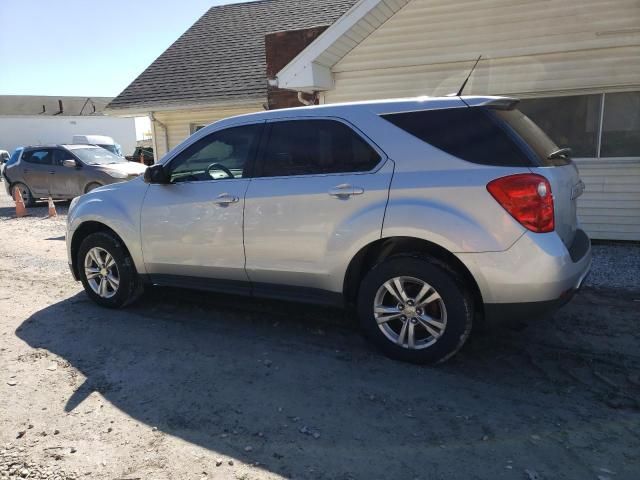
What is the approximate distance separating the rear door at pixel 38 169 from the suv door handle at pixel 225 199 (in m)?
11.5

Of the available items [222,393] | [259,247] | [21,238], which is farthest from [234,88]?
[222,393]

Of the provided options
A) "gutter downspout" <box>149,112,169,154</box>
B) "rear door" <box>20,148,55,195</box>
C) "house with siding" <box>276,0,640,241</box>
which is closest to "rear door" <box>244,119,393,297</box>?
"house with siding" <box>276,0,640,241</box>

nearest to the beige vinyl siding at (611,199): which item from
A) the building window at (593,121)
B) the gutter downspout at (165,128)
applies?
the building window at (593,121)

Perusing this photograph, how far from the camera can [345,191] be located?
3.79 meters

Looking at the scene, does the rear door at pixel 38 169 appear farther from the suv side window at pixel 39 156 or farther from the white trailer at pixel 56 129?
the white trailer at pixel 56 129

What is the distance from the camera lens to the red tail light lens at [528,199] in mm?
3281

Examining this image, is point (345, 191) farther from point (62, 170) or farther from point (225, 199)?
point (62, 170)

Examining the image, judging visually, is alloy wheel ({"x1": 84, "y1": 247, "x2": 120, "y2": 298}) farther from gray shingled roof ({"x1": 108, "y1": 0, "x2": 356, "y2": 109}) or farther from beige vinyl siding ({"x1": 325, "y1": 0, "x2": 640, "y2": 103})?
gray shingled roof ({"x1": 108, "y1": 0, "x2": 356, "y2": 109})

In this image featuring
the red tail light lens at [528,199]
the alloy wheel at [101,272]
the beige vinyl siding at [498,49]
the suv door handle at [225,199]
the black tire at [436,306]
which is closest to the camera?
the red tail light lens at [528,199]

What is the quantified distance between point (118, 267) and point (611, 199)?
7.01 m

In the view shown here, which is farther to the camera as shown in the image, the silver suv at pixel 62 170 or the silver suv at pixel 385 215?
the silver suv at pixel 62 170

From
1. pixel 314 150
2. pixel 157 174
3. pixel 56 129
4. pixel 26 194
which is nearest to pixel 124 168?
pixel 26 194

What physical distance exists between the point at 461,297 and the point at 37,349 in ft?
11.4

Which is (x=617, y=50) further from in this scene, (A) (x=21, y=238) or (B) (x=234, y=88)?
(A) (x=21, y=238)
